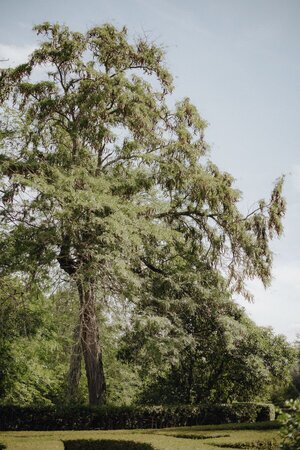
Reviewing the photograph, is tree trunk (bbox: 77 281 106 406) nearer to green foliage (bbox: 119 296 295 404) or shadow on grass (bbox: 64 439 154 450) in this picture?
green foliage (bbox: 119 296 295 404)

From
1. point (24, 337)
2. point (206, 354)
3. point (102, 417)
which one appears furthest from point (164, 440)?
point (24, 337)

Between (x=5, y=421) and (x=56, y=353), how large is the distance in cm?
1087

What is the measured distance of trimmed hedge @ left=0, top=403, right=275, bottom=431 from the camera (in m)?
15.5

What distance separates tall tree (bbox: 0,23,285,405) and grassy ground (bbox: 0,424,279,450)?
11.3 feet

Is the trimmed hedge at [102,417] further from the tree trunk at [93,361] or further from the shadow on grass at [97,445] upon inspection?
the shadow on grass at [97,445]

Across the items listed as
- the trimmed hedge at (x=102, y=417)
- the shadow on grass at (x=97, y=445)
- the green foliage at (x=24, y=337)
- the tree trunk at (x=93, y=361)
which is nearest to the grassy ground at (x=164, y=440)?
the shadow on grass at (x=97, y=445)

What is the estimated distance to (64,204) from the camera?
43.5ft

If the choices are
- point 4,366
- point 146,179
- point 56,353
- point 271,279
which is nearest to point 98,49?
point 146,179

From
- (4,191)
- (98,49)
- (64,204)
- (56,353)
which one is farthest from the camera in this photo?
(56,353)

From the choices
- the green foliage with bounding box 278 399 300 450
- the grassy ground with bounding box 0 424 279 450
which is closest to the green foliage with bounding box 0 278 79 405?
the grassy ground with bounding box 0 424 279 450

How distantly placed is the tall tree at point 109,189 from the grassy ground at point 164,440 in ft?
11.3

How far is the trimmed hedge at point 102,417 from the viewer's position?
1552 cm

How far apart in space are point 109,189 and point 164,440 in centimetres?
817

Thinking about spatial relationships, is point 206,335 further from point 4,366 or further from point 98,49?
point 98,49
